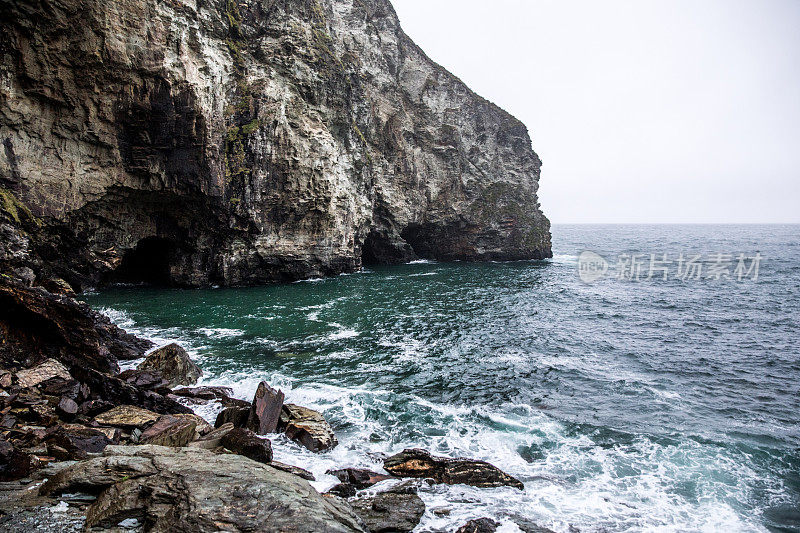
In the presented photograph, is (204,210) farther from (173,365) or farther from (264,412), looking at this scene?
(264,412)

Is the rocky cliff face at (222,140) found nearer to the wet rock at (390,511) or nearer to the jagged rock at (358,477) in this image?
the jagged rock at (358,477)

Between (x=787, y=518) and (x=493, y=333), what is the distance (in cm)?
1661

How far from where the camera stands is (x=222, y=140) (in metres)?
36.0

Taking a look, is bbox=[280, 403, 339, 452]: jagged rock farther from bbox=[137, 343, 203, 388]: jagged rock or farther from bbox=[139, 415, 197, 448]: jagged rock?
bbox=[137, 343, 203, 388]: jagged rock

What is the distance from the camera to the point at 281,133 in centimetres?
3906

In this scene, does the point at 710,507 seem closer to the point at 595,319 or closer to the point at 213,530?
the point at 213,530

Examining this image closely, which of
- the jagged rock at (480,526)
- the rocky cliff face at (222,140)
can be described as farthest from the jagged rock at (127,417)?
the rocky cliff face at (222,140)

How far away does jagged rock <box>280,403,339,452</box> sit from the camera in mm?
12859

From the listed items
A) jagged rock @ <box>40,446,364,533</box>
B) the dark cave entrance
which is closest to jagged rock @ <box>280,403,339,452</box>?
jagged rock @ <box>40,446,364,533</box>

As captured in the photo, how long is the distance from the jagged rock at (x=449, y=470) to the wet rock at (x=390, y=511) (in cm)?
127

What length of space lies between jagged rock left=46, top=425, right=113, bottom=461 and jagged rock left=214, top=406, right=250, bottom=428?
3.24 m

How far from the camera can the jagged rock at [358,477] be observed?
11.0 meters

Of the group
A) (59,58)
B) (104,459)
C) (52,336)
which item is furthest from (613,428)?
(59,58)

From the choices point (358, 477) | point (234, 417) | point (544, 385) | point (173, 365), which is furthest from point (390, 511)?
point (173, 365)
